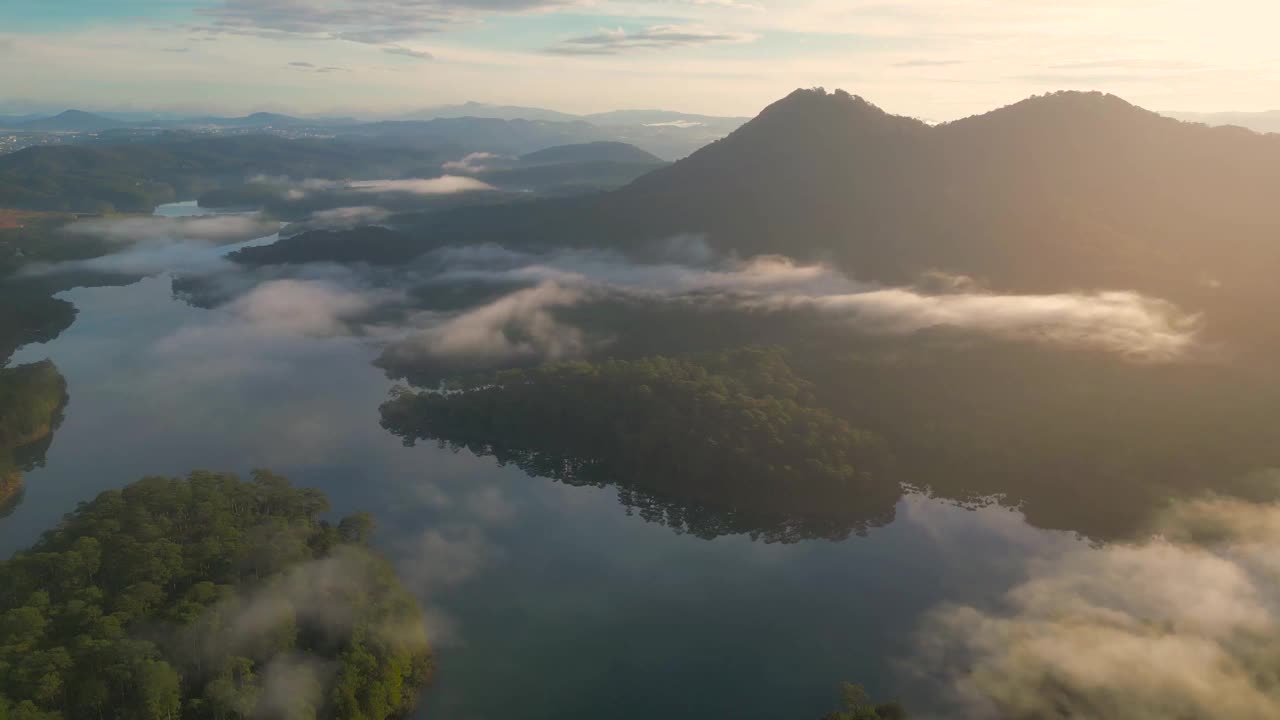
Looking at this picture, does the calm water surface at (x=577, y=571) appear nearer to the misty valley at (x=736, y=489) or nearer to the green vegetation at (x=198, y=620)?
the misty valley at (x=736, y=489)

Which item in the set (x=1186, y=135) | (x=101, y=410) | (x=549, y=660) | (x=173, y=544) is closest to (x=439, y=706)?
(x=549, y=660)

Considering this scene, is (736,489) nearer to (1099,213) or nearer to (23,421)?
(23,421)

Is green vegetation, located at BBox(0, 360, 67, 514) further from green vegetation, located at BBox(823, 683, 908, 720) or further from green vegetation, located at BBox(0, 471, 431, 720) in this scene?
green vegetation, located at BBox(823, 683, 908, 720)

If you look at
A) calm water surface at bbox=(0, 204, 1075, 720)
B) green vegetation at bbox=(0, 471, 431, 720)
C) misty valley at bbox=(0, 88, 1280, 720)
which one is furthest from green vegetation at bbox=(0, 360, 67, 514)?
green vegetation at bbox=(0, 471, 431, 720)

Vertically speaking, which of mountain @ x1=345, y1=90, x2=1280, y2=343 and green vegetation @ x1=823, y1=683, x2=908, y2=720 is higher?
mountain @ x1=345, y1=90, x2=1280, y2=343

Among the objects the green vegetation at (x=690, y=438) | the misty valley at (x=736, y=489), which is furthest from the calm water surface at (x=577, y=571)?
the green vegetation at (x=690, y=438)
